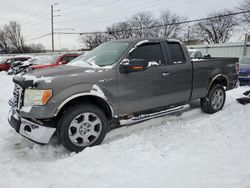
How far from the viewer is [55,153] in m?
3.55

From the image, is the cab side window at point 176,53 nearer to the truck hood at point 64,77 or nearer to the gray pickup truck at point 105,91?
the gray pickup truck at point 105,91

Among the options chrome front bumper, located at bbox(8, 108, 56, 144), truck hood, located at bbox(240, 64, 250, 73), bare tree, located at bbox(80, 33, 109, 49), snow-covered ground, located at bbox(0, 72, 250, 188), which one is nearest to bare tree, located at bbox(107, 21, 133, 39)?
bare tree, located at bbox(80, 33, 109, 49)

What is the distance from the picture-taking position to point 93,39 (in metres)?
58.1

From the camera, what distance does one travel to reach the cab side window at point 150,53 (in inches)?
161

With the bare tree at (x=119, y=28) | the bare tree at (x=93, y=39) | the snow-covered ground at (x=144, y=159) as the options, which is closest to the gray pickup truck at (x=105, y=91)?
the snow-covered ground at (x=144, y=159)

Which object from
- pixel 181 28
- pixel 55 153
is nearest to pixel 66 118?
pixel 55 153

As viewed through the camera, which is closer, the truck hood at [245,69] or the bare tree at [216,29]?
the truck hood at [245,69]

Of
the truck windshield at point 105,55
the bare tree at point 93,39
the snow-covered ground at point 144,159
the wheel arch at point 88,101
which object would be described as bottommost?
the snow-covered ground at point 144,159

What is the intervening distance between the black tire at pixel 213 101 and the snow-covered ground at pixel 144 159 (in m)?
0.79

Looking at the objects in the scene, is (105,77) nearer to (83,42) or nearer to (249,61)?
(249,61)

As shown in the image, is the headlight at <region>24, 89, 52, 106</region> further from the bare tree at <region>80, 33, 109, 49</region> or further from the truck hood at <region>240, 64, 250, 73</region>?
the bare tree at <region>80, 33, 109, 49</region>

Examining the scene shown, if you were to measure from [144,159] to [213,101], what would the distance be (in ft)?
10.0

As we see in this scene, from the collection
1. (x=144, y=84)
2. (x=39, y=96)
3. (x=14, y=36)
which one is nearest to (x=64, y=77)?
(x=39, y=96)

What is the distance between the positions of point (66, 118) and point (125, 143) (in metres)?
1.11
